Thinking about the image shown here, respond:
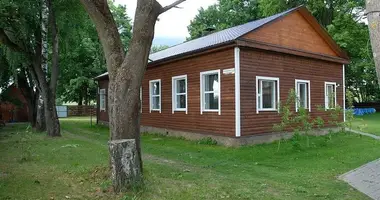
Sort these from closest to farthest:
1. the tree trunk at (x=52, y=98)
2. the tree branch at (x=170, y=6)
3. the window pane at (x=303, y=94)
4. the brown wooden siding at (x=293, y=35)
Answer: the tree branch at (x=170, y=6) → the brown wooden siding at (x=293, y=35) → the tree trunk at (x=52, y=98) → the window pane at (x=303, y=94)

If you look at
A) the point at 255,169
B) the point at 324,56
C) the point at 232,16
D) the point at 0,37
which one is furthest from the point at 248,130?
the point at 232,16

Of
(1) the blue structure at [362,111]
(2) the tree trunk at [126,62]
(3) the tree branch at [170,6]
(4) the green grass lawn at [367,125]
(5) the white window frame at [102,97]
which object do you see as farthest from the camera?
(1) the blue structure at [362,111]

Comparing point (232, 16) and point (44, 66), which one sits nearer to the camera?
point (44, 66)

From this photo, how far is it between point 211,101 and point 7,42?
804 centimetres

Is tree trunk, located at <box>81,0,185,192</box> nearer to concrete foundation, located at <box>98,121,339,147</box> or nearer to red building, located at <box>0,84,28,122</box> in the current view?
concrete foundation, located at <box>98,121,339,147</box>

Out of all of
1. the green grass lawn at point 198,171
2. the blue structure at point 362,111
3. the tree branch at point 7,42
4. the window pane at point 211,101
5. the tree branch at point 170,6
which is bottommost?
the green grass lawn at point 198,171

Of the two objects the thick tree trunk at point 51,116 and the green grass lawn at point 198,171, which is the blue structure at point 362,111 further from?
the thick tree trunk at point 51,116

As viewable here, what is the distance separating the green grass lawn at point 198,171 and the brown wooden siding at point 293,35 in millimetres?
4183

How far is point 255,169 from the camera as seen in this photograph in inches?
317

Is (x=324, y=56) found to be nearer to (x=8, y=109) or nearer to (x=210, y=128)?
(x=210, y=128)

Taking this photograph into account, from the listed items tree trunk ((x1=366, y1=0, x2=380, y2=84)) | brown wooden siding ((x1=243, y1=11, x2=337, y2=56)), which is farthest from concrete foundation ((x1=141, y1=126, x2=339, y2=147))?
tree trunk ((x1=366, y1=0, x2=380, y2=84))

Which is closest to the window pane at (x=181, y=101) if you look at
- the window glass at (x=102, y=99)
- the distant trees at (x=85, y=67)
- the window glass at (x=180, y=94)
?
the window glass at (x=180, y=94)

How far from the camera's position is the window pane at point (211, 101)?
504 inches

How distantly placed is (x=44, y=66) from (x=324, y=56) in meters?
13.0
